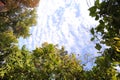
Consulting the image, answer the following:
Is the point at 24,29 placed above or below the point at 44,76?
above

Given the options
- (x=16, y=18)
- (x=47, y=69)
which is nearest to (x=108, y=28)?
(x=47, y=69)

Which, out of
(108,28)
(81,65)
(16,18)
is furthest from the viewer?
(16,18)

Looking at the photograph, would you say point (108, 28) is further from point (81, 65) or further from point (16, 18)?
point (16, 18)

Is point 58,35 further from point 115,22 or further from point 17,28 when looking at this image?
point 115,22

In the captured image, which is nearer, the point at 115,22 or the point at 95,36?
the point at 115,22

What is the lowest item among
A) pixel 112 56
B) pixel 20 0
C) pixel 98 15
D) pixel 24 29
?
pixel 112 56

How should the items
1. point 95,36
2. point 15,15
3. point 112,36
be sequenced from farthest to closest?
point 15,15, point 95,36, point 112,36

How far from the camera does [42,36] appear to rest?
151750mm

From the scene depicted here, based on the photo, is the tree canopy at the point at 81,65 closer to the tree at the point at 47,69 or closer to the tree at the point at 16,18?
the tree at the point at 47,69

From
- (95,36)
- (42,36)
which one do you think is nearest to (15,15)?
(95,36)

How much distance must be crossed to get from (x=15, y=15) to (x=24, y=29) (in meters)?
0.91

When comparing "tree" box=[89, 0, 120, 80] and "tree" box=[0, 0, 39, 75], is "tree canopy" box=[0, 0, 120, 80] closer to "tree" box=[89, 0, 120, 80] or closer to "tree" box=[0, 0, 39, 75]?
"tree" box=[89, 0, 120, 80]

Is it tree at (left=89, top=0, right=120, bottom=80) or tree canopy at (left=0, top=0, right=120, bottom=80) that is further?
tree canopy at (left=0, top=0, right=120, bottom=80)

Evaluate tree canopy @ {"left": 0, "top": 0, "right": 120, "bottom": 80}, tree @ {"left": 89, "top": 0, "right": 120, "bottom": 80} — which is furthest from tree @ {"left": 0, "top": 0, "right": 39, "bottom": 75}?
tree @ {"left": 89, "top": 0, "right": 120, "bottom": 80}
